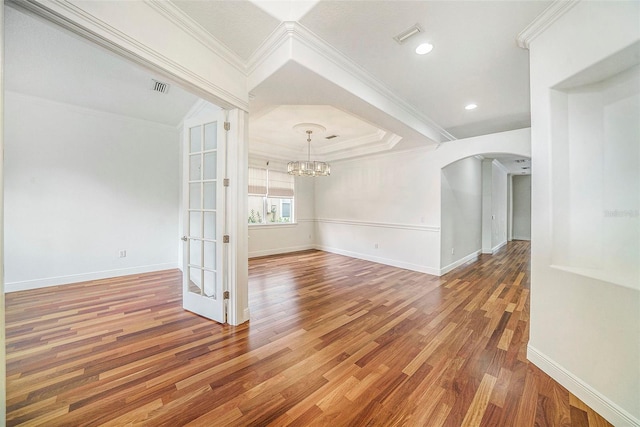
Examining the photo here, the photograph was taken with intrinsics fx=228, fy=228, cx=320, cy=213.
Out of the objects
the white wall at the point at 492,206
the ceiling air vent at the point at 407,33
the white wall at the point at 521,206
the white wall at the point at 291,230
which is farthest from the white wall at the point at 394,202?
the white wall at the point at 521,206

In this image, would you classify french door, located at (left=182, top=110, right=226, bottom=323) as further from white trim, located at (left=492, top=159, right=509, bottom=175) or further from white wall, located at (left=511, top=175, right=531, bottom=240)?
white wall, located at (left=511, top=175, right=531, bottom=240)

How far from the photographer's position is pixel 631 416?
1.35 meters

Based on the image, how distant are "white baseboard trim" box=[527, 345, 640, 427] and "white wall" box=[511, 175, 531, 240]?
1001 centimetres

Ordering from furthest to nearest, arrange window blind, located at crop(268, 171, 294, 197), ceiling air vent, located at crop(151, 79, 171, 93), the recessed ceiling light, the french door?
window blind, located at crop(268, 171, 294, 197) < ceiling air vent, located at crop(151, 79, 171, 93) < the french door < the recessed ceiling light

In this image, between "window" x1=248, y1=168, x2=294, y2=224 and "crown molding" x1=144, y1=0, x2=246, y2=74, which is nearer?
"crown molding" x1=144, y1=0, x2=246, y2=74

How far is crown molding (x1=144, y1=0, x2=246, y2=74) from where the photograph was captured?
1.79 meters

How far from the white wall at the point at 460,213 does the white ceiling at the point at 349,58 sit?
145cm

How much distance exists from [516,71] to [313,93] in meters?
2.27

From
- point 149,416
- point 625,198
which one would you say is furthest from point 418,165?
point 149,416

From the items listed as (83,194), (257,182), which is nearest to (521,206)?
(257,182)

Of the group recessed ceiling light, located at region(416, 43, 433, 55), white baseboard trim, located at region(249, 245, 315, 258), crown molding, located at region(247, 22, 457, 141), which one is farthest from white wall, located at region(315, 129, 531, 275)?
recessed ceiling light, located at region(416, 43, 433, 55)

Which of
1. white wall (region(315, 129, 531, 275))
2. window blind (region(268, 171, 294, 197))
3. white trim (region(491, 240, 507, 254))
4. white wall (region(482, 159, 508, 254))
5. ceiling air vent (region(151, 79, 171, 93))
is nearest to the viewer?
ceiling air vent (region(151, 79, 171, 93))

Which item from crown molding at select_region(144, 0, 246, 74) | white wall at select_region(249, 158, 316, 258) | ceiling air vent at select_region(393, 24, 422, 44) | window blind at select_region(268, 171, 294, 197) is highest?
crown molding at select_region(144, 0, 246, 74)

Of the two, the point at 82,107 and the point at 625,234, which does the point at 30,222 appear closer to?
the point at 82,107
